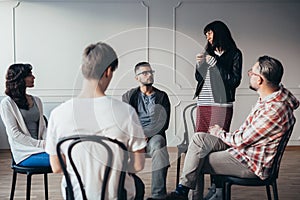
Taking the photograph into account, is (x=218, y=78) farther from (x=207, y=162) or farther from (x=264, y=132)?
(x=264, y=132)

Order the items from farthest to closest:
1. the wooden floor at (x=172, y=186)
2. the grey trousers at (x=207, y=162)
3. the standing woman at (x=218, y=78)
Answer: the wooden floor at (x=172, y=186) < the standing woman at (x=218, y=78) < the grey trousers at (x=207, y=162)

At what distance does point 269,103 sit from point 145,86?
4.11ft

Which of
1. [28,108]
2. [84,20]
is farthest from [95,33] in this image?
[28,108]

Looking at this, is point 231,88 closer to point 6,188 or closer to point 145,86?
point 145,86

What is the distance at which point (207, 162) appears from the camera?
2895 mm

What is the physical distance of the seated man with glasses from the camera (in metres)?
3.45

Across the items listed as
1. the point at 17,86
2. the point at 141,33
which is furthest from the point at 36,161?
the point at 141,33

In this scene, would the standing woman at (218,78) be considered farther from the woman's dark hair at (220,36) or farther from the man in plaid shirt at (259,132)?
the man in plaid shirt at (259,132)

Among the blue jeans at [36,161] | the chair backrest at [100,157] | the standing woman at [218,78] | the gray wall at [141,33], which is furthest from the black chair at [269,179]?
the gray wall at [141,33]

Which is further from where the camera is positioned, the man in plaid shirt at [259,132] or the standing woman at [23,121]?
the standing woman at [23,121]

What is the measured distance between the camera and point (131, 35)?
19.3ft

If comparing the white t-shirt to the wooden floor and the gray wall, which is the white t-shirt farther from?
the gray wall

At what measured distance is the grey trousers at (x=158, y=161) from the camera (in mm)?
3328

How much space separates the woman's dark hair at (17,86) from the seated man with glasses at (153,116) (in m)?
0.81
